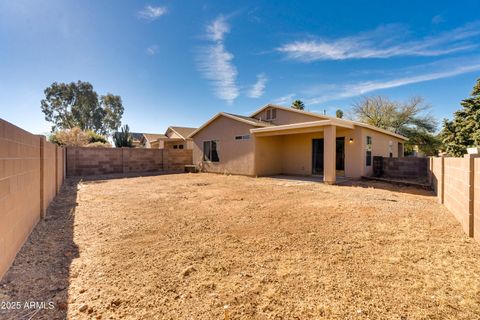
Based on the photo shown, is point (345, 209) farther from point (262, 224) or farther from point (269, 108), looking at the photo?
point (269, 108)

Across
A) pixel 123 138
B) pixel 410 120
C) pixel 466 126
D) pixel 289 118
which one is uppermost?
pixel 410 120

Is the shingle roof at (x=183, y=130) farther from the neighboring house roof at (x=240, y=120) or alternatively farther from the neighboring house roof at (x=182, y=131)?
the neighboring house roof at (x=240, y=120)

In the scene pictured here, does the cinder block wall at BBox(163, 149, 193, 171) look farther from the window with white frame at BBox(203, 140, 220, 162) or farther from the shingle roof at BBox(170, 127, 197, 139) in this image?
the shingle roof at BBox(170, 127, 197, 139)

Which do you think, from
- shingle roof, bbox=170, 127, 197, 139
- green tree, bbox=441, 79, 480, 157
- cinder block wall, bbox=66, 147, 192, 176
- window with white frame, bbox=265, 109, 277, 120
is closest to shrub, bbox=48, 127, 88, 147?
shingle roof, bbox=170, 127, 197, 139

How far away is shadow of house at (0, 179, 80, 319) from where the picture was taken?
2162 millimetres

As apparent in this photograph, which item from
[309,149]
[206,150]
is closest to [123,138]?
[206,150]

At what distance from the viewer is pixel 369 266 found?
2959mm

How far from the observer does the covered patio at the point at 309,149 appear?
10211mm

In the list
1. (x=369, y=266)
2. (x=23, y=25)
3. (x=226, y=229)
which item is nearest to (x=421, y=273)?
(x=369, y=266)

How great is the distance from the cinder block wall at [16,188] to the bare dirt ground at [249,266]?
0.25 metres

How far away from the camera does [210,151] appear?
16062 mm

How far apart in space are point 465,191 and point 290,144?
10.1 m

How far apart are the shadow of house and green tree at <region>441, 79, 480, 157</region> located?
23262 mm

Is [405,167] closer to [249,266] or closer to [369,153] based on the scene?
[369,153]
